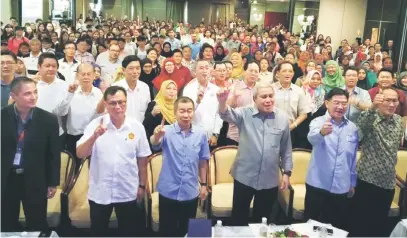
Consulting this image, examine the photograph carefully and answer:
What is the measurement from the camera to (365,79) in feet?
20.5

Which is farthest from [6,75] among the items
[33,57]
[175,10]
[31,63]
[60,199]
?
[175,10]

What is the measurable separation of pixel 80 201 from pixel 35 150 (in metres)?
0.80

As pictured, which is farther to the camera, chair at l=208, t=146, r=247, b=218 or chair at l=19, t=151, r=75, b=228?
chair at l=208, t=146, r=247, b=218

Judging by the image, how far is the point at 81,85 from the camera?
4.12 metres

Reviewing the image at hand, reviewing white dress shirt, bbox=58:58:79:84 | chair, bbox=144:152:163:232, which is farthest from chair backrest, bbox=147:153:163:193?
white dress shirt, bbox=58:58:79:84

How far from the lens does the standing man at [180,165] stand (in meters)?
3.12

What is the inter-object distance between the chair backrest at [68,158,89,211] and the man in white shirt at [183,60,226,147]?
1139mm

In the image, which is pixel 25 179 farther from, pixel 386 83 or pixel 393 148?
pixel 386 83

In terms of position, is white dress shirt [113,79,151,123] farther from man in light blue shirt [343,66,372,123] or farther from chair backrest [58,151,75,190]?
man in light blue shirt [343,66,372,123]

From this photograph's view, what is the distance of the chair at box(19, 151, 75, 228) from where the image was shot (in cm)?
340

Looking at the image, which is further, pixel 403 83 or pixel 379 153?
pixel 403 83

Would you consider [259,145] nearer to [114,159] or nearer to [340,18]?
[114,159]

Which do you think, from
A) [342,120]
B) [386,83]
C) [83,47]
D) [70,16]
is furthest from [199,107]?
[70,16]

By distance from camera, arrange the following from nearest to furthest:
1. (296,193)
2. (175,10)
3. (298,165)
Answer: (296,193) → (298,165) → (175,10)
